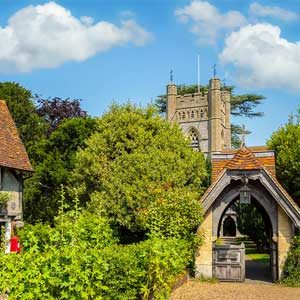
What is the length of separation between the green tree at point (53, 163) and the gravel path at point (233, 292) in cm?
1683

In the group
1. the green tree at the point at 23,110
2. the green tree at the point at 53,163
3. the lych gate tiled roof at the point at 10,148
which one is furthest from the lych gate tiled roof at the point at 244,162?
the green tree at the point at 23,110

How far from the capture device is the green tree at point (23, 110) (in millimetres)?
31656

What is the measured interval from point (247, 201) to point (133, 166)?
16.3 ft

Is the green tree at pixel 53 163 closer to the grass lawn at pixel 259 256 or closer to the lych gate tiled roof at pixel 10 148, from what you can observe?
the lych gate tiled roof at pixel 10 148

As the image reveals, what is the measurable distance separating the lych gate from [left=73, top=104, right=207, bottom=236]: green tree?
126 centimetres

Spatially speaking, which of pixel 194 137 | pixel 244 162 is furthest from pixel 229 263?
pixel 194 137

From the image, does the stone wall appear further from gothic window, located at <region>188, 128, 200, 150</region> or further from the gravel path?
gothic window, located at <region>188, 128, 200, 150</region>

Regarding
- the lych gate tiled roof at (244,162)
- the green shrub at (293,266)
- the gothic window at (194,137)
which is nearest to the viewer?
the green shrub at (293,266)

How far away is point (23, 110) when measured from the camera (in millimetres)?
32094

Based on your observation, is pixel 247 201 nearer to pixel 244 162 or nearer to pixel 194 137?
pixel 244 162

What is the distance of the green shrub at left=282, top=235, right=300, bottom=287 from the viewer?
15.2m

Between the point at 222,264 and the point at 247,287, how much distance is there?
1496mm

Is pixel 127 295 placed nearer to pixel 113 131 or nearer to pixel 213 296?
pixel 213 296

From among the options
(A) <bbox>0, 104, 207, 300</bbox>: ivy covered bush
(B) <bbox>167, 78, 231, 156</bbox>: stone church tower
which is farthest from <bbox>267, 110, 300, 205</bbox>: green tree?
(B) <bbox>167, 78, 231, 156</bbox>: stone church tower
